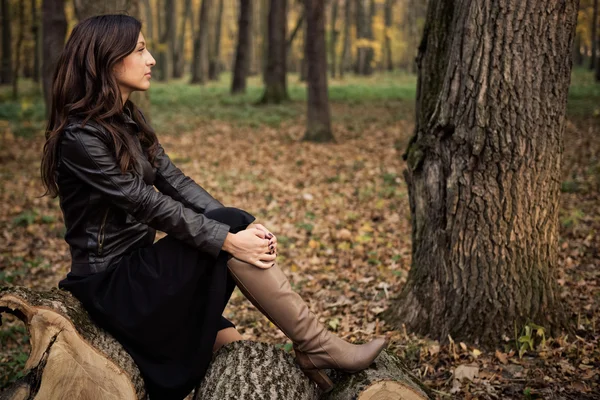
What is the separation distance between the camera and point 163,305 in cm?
257

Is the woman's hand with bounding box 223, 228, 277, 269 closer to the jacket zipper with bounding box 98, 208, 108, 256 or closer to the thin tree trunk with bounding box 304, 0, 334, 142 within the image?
the jacket zipper with bounding box 98, 208, 108, 256

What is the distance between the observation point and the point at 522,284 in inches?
135

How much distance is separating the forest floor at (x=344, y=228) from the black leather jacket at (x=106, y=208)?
1.77 m

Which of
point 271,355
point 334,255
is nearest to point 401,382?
point 271,355

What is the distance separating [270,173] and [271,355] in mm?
6739

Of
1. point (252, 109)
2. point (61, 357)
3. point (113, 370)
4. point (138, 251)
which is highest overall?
point (252, 109)

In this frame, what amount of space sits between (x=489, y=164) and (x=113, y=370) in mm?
2432

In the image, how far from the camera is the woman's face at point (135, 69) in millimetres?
2742

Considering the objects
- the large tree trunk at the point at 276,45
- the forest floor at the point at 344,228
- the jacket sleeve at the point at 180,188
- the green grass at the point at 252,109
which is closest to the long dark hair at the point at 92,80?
the jacket sleeve at the point at 180,188

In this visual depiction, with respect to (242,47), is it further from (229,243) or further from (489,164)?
(229,243)

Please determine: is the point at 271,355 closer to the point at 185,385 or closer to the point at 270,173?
the point at 185,385

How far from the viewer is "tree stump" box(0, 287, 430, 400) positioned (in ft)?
7.50

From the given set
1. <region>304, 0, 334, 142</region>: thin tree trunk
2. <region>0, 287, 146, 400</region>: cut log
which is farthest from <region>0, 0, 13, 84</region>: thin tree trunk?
<region>0, 287, 146, 400</region>: cut log

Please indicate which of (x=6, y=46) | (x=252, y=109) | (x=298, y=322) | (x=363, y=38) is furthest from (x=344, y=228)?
(x=363, y=38)
